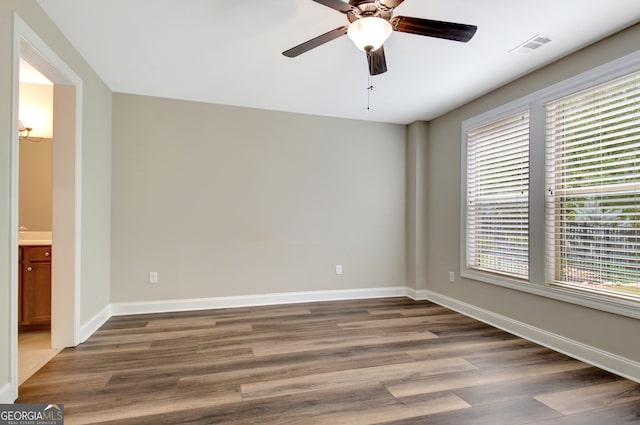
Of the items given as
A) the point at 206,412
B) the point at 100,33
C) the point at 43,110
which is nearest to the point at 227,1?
the point at 100,33

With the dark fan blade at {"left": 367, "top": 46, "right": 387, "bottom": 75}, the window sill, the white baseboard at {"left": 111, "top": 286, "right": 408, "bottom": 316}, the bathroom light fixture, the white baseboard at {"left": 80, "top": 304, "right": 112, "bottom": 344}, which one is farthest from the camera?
the white baseboard at {"left": 111, "top": 286, "right": 408, "bottom": 316}

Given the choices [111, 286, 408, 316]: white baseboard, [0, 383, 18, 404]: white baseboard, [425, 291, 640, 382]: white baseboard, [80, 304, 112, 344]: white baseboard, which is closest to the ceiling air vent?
[425, 291, 640, 382]: white baseboard

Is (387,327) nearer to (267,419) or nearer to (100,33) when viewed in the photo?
(267,419)

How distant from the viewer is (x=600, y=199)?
2609 millimetres

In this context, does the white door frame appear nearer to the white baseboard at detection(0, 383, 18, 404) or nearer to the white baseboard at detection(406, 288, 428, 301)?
the white baseboard at detection(0, 383, 18, 404)

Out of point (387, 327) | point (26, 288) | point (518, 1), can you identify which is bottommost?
point (387, 327)

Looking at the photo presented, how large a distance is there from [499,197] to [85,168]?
4167 millimetres

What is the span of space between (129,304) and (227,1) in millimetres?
3365

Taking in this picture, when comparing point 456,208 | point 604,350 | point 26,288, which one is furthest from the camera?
point 456,208

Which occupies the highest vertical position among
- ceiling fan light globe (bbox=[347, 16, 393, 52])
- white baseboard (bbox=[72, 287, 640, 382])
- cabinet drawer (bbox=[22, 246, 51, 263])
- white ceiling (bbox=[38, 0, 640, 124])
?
white ceiling (bbox=[38, 0, 640, 124])

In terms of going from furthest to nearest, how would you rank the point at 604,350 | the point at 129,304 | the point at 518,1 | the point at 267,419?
1. the point at 129,304
2. the point at 604,350
3. the point at 518,1
4. the point at 267,419

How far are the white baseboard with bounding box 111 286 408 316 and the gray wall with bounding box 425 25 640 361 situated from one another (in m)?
0.79

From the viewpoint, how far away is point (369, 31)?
1848 millimetres

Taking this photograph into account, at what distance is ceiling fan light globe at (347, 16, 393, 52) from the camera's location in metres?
1.83
